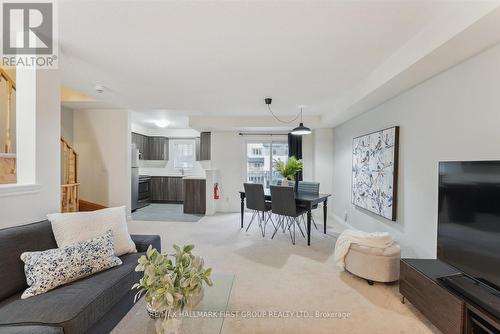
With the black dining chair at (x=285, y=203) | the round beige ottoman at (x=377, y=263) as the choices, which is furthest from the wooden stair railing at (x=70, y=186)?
the round beige ottoman at (x=377, y=263)

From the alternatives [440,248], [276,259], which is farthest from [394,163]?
[276,259]

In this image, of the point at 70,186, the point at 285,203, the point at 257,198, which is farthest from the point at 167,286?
the point at 70,186

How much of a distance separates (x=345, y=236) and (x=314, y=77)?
2004mm

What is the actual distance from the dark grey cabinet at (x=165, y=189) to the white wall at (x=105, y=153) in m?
2.36

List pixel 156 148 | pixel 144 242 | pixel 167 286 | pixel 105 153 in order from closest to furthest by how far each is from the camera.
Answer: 1. pixel 167 286
2. pixel 144 242
3. pixel 105 153
4. pixel 156 148

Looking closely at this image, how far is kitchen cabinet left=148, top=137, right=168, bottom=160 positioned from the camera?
7.28 metres

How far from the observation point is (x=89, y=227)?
1.93 metres

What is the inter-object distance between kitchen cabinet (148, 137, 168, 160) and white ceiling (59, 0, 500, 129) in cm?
367

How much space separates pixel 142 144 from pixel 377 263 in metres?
6.56

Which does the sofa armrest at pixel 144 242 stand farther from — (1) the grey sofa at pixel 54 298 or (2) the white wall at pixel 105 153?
(2) the white wall at pixel 105 153

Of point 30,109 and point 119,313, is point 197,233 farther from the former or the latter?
point 30,109

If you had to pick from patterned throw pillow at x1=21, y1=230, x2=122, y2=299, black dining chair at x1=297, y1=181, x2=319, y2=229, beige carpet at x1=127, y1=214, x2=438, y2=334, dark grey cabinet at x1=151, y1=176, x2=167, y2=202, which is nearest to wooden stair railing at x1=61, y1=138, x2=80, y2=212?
beige carpet at x1=127, y1=214, x2=438, y2=334

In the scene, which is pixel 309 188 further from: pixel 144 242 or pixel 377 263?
pixel 144 242

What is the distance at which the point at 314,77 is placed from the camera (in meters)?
2.97
